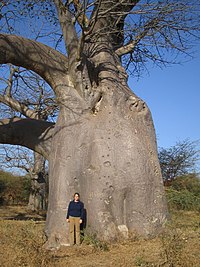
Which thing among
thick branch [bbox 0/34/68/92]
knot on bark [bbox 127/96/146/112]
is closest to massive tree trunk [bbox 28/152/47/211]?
thick branch [bbox 0/34/68/92]

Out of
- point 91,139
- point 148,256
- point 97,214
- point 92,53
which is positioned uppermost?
point 92,53

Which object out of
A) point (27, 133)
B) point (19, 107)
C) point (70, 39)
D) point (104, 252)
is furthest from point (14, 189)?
point (104, 252)

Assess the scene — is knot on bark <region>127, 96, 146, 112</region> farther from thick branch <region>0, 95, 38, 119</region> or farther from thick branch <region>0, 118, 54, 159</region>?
thick branch <region>0, 95, 38, 119</region>

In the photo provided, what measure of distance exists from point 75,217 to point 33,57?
2683 mm

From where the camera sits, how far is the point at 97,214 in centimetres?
551

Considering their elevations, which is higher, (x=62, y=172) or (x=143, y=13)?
(x=143, y=13)

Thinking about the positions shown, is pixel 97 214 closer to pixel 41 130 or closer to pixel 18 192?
pixel 41 130

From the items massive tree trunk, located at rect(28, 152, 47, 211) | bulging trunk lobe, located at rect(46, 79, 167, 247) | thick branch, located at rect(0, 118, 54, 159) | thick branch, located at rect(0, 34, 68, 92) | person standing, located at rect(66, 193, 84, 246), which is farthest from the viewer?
massive tree trunk, located at rect(28, 152, 47, 211)

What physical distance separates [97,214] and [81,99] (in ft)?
6.39

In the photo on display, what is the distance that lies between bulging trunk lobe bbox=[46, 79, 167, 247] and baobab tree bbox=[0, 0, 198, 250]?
1 cm

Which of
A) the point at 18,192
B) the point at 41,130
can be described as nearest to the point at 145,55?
the point at 41,130

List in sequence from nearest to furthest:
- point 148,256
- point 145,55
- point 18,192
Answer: point 148,256
point 145,55
point 18,192

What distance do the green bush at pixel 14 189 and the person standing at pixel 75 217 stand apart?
15.7 meters

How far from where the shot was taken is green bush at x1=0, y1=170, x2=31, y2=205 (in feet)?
67.7
